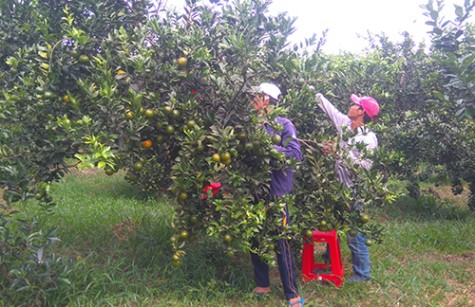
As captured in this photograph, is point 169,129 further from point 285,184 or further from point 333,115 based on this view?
point 333,115

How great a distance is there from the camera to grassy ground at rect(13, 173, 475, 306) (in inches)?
151

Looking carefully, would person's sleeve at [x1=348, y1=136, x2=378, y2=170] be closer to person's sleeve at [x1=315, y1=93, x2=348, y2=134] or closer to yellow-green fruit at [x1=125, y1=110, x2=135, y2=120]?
person's sleeve at [x1=315, y1=93, x2=348, y2=134]

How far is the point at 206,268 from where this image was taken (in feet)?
13.8

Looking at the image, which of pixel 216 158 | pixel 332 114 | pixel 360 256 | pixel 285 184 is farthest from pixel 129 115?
pixel 360 256

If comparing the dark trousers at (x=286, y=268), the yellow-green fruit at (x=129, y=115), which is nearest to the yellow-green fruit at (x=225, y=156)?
the yellow-green fruit at (x=129, y=115)

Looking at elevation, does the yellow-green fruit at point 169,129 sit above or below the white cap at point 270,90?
below

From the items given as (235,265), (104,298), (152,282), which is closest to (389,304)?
(235,265)

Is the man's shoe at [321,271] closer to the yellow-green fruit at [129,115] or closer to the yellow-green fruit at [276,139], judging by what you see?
the yellow-green fruit at [276,139]

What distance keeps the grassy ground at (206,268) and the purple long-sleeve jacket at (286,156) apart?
3.11 feet

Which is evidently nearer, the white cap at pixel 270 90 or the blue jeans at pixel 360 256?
the white cap at pixel 270 90

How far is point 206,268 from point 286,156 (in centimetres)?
142

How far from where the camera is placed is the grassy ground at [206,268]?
3832 millimetres

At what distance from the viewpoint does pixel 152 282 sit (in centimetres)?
402

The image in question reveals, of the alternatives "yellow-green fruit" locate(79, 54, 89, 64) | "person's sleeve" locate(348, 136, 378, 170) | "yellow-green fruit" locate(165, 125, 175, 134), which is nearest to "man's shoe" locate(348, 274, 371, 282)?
"person's sleeve" locate(348, 136, 378, 170)
